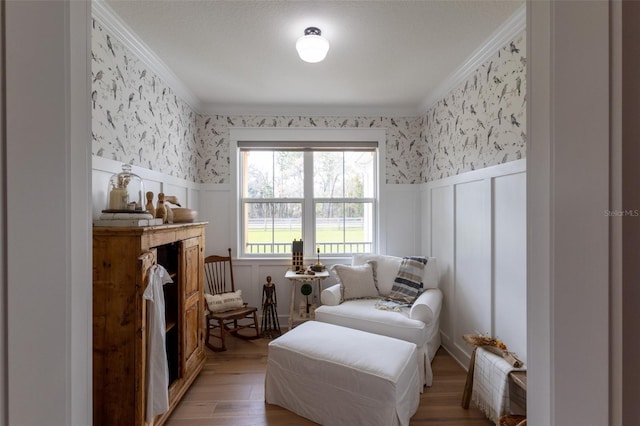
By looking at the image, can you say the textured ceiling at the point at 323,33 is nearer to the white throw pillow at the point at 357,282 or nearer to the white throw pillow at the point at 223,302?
the white throw pillow at the point at 357,282

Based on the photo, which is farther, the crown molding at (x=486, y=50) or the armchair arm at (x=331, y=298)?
the armchair arm at (x=331, y=298)

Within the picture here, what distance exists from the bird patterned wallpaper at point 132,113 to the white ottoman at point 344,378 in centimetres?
182

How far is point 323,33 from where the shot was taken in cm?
199

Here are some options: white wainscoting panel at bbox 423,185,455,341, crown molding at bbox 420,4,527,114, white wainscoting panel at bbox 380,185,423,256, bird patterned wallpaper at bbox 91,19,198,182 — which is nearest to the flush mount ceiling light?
crown molding at bbox 420,4,527,114

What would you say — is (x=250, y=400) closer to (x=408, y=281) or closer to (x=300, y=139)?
(x=408, y=281)

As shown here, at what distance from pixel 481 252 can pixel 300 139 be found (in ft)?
7.64

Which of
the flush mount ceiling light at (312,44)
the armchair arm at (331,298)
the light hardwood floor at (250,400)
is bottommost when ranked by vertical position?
the light hardwood floor at (250,400)

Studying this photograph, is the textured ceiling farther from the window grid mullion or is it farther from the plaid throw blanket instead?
the plaid throw blanket

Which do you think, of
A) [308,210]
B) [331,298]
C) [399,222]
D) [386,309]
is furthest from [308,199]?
[386,309]

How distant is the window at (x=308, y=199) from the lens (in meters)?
3.60
